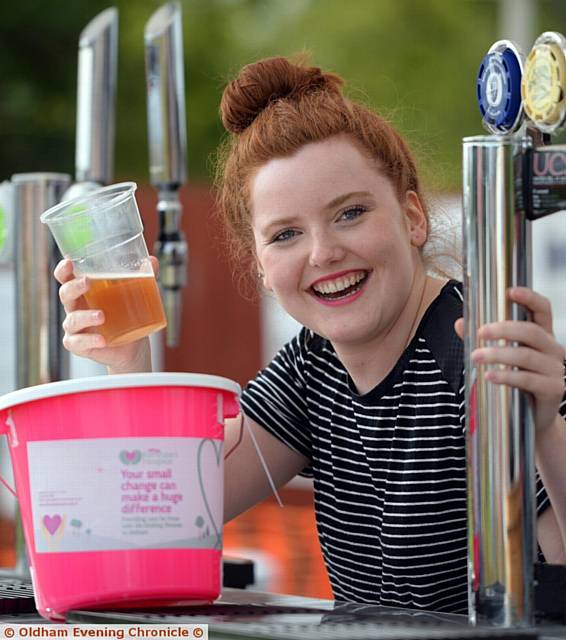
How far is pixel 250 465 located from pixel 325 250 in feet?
1.56

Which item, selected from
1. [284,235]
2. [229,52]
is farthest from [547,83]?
[229,52]

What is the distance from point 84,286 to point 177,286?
3.07ft

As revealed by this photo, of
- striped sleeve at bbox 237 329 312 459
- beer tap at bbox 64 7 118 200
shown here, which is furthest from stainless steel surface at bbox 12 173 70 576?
striped sleeve at bbox 237 329 312 459

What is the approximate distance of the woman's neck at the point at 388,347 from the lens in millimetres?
1854

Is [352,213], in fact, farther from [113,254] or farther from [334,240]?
[113,254]

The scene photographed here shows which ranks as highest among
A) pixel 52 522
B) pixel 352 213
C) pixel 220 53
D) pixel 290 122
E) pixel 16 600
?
pixel 220 53

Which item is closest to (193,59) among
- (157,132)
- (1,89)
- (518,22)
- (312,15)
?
(312,15)

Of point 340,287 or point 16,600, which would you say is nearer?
point 16,600

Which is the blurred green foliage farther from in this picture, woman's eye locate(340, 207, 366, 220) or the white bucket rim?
the white bucket rim

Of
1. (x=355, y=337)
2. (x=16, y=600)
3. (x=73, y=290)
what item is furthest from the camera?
(x=355, y=337)

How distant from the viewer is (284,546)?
4520 mm

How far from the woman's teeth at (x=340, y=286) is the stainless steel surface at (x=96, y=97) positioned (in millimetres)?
806

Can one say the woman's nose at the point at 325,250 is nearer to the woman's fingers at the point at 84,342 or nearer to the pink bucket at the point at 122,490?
the woman's fingers at the point at 84,342

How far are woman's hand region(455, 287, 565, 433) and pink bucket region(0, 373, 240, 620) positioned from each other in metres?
0.28
